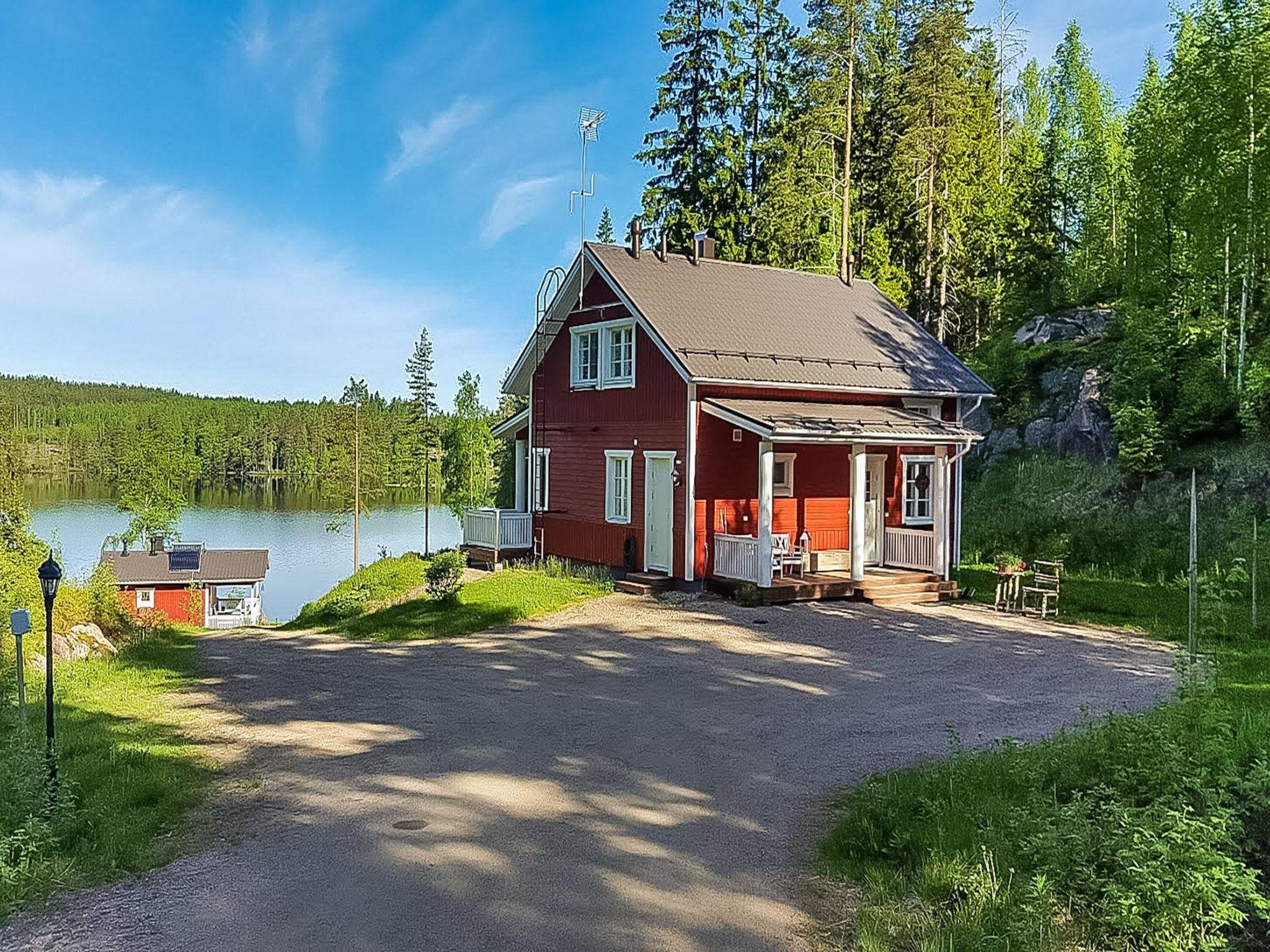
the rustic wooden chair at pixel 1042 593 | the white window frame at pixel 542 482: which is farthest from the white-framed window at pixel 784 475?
the white window frame at pixel 542 482

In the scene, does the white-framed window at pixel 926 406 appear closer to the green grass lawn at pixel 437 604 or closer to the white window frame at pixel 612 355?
the white window frame at pixel 612 355

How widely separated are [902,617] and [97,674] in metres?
11.1

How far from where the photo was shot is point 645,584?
56.7 feet

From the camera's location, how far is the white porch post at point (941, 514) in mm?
17688

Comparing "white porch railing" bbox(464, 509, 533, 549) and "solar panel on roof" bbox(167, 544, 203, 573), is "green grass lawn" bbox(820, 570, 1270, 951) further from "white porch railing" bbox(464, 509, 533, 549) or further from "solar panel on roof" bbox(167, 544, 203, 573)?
"solar panel on roof" bbox(167, 544, 203, 573)

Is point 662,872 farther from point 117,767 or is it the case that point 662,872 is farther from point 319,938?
point 117,767

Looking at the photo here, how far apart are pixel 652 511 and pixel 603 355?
345 centimetres

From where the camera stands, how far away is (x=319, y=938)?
191 inches

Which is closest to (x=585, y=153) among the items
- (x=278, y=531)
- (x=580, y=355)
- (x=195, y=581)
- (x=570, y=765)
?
(x=580, y=355)

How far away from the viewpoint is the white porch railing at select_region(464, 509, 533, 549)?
21109mm

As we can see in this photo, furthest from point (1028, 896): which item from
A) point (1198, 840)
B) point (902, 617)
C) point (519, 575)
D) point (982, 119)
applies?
point (982, 119)

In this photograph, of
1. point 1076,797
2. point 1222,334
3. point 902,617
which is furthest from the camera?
point 1222,334

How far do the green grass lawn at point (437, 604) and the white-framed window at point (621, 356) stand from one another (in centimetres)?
374

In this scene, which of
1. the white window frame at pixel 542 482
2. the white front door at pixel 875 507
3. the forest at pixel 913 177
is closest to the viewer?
the white front door at pixel 875 507
